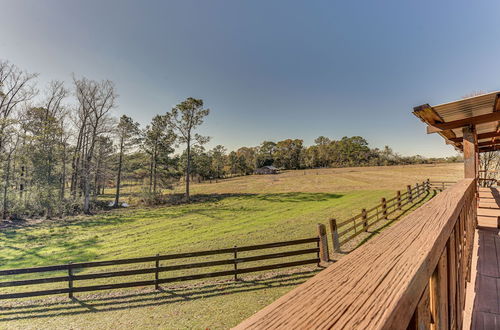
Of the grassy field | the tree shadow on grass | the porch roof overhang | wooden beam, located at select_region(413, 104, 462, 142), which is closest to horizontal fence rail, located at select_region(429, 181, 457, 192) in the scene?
the grassy field

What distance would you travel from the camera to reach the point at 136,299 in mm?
5691

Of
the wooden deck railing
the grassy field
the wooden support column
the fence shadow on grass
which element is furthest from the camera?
the fence shadow on grass

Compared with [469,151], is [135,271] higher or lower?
lower

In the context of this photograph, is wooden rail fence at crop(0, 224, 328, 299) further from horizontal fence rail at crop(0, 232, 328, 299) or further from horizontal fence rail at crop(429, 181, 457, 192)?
horizontal fence rail at crop(429, 181, 457, 192)

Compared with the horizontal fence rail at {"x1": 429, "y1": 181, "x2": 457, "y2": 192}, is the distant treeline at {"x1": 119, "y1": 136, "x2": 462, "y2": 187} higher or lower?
higher

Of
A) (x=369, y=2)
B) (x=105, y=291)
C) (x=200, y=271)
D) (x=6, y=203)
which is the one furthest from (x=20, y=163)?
(x=369, y=2)

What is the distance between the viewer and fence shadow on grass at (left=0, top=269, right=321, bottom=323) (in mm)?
5355

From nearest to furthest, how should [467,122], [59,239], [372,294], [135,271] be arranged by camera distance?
[372,294]
[467,122]
[135,271]
[59,239]

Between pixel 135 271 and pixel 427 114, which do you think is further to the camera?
pixel 135 271

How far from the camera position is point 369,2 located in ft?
A: 33.4

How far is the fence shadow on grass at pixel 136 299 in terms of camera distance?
536 centimetres

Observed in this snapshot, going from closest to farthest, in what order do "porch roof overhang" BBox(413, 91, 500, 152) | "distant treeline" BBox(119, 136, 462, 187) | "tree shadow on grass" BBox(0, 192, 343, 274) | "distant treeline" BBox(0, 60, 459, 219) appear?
"porch roof overhang" BBox(413, 91, 500, 152)
"tree shadow on grass" BBox(0, 192, 343, 274)
"distant treeline" BBox(0, 60, 459, 219)
"distant treeline" BBox(119, 136, 462, 187)

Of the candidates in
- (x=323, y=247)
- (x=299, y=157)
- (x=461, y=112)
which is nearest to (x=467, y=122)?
(x=461, y=112)

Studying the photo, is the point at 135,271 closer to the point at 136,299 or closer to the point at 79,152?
the point at 136,299
